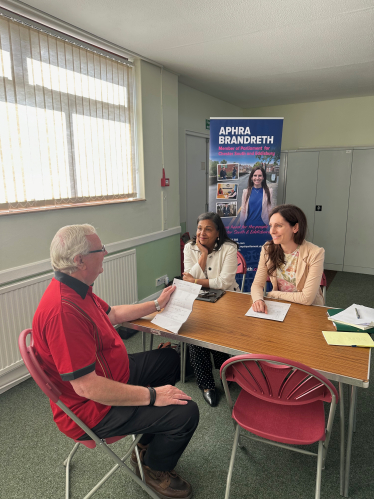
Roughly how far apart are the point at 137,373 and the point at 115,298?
1.80 m

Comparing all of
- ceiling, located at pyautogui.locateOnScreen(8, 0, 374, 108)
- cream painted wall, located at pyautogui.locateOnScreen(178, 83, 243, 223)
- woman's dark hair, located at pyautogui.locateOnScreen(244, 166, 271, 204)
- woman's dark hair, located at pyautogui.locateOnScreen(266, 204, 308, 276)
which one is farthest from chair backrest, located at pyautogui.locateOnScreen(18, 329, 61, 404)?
cream painted wall, located at pyautogui.locateOnScreen(178, 83, 243, 223)

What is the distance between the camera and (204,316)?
6.73 ft

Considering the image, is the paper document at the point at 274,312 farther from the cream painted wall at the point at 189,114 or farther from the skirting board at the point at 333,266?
the skirting board at the point at 333,266

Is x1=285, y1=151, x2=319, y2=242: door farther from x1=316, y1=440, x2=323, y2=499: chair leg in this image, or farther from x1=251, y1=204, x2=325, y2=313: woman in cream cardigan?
x1=316, y1=440, x2=323, y2=499: chair leg

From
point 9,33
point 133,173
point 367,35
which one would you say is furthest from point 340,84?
point 9,33

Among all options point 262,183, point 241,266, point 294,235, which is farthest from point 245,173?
point 294,235

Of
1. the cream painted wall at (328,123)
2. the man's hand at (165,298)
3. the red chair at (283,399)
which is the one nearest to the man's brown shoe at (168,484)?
the red chair at (283,399)

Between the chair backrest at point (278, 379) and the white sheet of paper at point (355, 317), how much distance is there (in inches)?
23.1

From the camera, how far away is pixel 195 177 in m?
5.34

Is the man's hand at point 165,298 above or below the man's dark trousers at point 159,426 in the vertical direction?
above

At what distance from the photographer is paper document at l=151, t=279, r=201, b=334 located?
188cm

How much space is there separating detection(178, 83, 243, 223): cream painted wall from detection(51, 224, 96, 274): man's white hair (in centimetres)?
361

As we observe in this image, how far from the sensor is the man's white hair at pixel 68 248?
1.42 m

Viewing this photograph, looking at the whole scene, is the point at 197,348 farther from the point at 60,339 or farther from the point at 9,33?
the point at 9,33
